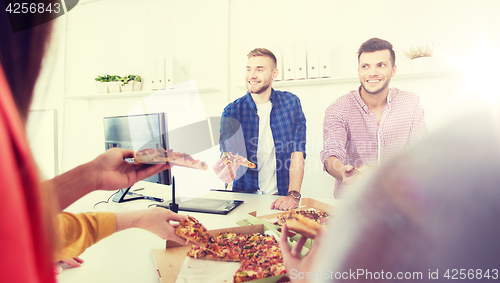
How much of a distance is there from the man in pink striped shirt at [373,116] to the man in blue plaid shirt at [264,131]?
0.38 meters

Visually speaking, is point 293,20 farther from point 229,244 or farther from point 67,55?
point 67,55

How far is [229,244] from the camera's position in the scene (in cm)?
87

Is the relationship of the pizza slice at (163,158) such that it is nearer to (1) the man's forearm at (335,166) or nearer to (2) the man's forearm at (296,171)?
(2) the man's forearm at (296,171)

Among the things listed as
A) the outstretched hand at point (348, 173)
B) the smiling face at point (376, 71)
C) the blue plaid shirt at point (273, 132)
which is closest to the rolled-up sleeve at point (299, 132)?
the blue plaid shirt at point (273, 132)

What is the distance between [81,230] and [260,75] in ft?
7.99

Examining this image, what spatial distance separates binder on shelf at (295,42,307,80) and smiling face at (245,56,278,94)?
250 millimetres

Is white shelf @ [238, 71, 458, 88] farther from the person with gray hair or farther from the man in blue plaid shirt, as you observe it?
the person with gray hair

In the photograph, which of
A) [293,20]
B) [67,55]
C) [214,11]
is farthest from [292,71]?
[67,55]

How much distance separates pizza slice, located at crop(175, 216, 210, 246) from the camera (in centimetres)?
82

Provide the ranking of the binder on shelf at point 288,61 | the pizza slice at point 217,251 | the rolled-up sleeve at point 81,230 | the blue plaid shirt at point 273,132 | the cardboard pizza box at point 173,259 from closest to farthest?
the rolled-up sleeve at point 81,230 < the cardboard pizza box at point 173,259 < the pizza slice at point 217,251 < the blue plaid shirt at point 273,132 < the binder on shelf at point 288,61

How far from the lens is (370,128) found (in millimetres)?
2480

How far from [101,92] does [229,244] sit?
134 inches

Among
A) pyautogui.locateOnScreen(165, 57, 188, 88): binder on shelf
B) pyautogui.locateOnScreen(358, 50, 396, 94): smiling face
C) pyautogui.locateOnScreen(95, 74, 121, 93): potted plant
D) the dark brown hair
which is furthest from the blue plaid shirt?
the dark brown hair

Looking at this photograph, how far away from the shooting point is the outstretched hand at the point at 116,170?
2.57 feet
